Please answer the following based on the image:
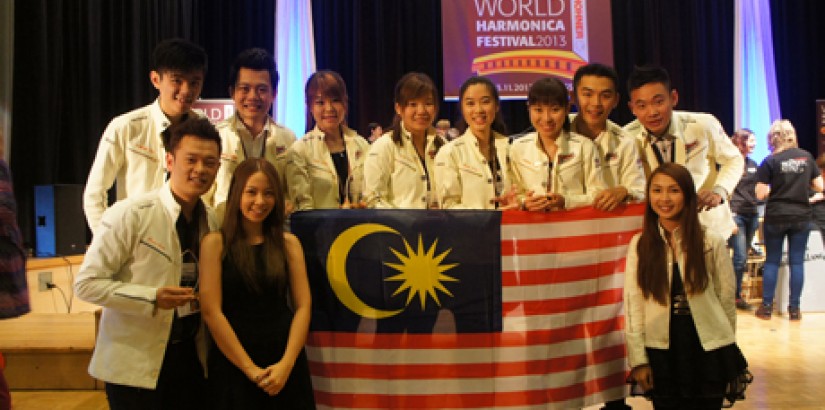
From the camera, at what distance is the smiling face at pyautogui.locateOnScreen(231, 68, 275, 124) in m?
3.25

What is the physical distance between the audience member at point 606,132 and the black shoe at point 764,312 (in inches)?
169

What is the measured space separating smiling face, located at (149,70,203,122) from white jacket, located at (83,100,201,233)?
5 centimetres

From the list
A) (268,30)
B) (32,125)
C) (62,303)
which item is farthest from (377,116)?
(62,303)

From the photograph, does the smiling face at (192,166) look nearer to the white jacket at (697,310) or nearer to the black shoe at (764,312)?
the white jacket at (697,310)

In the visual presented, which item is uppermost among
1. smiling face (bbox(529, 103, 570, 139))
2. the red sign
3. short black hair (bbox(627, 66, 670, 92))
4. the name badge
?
the red sign

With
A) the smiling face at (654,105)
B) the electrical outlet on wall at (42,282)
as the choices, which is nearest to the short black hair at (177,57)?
the smiling face at (654,105)

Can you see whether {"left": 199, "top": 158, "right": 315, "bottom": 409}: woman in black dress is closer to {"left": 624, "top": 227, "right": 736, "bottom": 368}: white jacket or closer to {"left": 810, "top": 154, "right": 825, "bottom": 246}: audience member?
{"left": 624, "top": 227, "right": 736, "bottom": 368}: white jacket

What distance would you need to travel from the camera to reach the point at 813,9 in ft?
35.1

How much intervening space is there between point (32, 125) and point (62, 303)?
2062 mm

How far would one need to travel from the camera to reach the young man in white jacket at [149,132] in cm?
300

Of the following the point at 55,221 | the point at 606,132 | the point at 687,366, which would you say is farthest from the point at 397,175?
the point at 55,221

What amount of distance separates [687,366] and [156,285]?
203 cm

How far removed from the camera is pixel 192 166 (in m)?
2.39

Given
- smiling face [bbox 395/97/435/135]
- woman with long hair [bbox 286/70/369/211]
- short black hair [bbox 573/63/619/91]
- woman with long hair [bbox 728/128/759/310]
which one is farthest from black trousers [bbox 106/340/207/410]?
woman with long hair [bbox 728/128/759/310]
